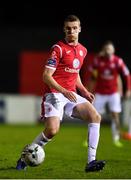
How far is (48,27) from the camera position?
27.3 m

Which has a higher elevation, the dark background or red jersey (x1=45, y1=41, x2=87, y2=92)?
red jersey (x1=45, y1=41, x2=87, y2=92)

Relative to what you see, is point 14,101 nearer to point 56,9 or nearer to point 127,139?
point 56,9

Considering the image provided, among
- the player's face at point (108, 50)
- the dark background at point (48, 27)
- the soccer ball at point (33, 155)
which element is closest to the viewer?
the soccer ball at point (33, 155)

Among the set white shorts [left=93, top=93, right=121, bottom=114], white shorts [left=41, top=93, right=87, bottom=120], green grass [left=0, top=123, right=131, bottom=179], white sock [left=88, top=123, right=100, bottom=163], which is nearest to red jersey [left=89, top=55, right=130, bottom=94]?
white shorts [left=93, top=93, right=121, bottom=114]

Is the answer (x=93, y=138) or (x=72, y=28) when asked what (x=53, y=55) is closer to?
(x=72, y=28)

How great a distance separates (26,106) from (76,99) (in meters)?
14.7

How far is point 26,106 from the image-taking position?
80.9 ft

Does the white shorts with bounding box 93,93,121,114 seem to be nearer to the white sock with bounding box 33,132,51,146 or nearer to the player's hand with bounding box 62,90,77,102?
the white sock with bounding box 33,132,51,146

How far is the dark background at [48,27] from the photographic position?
26.5m

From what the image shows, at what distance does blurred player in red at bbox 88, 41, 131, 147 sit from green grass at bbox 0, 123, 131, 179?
0.72 meters

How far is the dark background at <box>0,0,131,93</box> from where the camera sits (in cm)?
2652

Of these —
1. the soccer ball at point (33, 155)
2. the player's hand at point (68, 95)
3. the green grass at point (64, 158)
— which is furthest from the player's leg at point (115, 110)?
the player's hand at point (68, 95)

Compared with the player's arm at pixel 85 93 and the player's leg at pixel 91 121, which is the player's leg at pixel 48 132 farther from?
the player's arm at pixel 85 93

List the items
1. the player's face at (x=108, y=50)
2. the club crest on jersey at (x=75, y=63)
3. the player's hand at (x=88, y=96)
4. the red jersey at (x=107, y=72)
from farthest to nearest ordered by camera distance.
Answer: the red jersey at (x=107, y=72) → the player's face at (x=108, y=50) → the player's hand at (x=88, y=96) → the club crest on jersey at (x=75, y=63)
